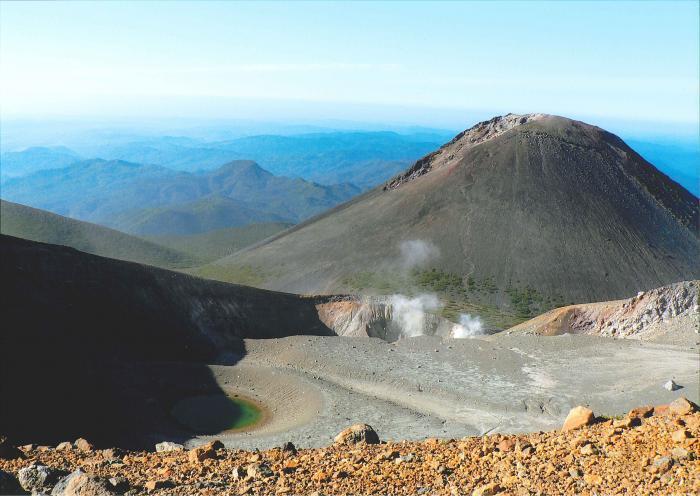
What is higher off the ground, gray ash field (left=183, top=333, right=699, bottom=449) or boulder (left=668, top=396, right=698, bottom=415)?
boulder (left=668, top=396, right=698, bottom=415)

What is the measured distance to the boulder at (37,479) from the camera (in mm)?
10117

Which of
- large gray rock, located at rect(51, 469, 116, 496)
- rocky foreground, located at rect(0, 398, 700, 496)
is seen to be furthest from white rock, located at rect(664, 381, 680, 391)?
large gray rock, located at rect(51, 469, 116, 496)

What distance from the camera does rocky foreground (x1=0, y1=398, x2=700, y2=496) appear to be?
9.32 meters

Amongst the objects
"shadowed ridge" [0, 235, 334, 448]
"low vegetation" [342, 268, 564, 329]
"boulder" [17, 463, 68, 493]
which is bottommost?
"low vegetation" [342, 268, 564, 329]

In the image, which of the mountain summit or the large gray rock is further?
the mountain summit

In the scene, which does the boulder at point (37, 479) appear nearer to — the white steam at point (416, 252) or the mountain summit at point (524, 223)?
the mountain summit at point (524, 223)

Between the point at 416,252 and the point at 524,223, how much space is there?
14281 mm

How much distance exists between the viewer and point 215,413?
2906cm

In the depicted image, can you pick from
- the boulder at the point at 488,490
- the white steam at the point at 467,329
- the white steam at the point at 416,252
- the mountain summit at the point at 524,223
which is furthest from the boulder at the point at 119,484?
the white steam at the point at 416,252

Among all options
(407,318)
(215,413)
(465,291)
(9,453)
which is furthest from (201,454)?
(465,291)

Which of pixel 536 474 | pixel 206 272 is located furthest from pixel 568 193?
pixel 536 474

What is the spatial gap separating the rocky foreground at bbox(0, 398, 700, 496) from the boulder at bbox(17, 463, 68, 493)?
2cm

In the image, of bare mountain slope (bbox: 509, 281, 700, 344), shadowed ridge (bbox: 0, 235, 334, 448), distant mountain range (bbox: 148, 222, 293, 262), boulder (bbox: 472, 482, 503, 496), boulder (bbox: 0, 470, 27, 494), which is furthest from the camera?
distant mountain range (bbox: 148, 222, 293, 262)

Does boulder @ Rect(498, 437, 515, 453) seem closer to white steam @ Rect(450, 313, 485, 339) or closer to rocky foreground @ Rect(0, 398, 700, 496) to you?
rocky foreground @ Rect(0, 398, 700, 496)
